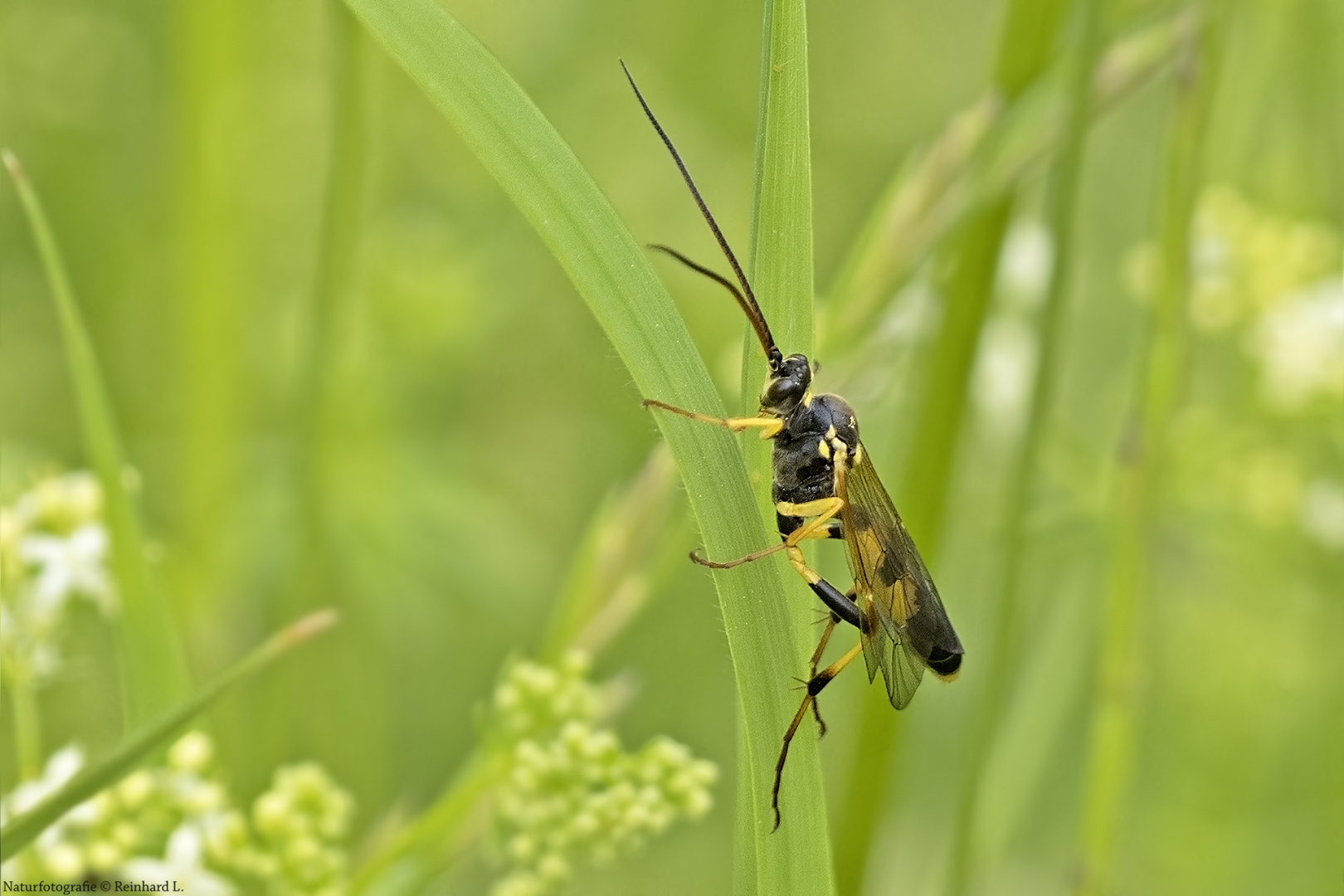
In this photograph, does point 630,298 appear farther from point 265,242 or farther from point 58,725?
point 265,242

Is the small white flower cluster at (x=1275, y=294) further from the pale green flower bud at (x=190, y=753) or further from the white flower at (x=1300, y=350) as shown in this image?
the pale green flower bud at (x=190, y=753)

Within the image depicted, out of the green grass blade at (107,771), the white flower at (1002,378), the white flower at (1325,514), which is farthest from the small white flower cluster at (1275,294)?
the green grass blade at (107,771)

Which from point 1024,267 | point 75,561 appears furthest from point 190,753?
point 1024,267

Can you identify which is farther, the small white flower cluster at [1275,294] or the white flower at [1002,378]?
the white flower at [1002,378]

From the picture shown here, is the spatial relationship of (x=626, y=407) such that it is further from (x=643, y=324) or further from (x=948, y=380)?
(x=643, y=324)

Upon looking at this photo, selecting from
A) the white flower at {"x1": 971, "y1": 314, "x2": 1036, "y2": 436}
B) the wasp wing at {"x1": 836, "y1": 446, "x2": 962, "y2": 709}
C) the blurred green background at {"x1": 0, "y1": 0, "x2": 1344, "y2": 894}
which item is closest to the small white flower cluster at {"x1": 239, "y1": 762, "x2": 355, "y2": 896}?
the blurred green background at {"x1": 0, "y1": 0, "x2": 1344, "y2": 894}

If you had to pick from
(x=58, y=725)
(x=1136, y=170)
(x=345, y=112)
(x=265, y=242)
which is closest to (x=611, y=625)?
(x=345, y=112)
